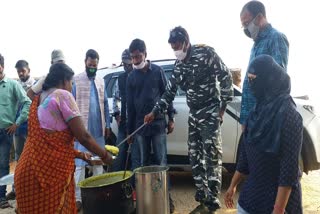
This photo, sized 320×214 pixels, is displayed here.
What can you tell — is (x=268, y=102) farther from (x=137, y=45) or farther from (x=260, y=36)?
(x=137, y=45)

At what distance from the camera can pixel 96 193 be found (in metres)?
3.69

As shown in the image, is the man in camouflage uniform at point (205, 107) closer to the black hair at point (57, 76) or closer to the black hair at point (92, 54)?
the black hair at point (92, 54)

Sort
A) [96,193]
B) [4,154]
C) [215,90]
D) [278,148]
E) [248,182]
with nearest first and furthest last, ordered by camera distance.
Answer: [278,148] → [248,182] → [96,193] → [215,90] → [4,154]

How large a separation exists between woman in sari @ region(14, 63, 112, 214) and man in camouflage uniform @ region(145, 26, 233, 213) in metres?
1.63

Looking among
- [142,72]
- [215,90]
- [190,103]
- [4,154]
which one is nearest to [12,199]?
[4,154]

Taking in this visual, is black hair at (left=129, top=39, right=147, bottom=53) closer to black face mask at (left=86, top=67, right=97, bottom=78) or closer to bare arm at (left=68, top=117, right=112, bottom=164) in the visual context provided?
black face mask at (left=86, top=67, right=97, bottom=78)

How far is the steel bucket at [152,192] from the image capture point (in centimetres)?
387

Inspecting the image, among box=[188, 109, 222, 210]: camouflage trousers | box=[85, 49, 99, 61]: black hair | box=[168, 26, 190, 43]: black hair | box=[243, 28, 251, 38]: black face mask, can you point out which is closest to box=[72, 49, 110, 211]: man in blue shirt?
box=[85, 49, 99, 61]: black hair

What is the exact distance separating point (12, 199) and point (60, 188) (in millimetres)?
3272

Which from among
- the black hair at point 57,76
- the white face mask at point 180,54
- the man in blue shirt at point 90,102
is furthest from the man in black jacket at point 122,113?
the black hair at point 57,76

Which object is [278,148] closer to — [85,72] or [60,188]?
[60,188]

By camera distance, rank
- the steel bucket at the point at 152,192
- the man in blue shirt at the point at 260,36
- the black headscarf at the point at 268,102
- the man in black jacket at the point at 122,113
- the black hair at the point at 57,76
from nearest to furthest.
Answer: the black headscarf at the point at 268,102 → the black hair at the point at 57,76 → the man in blue shirt at the point at 260,36 → the steel bucket at the point at 152,192 → the man in black jacket at the point at 122,113

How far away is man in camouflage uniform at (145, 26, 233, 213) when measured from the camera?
13.2ft

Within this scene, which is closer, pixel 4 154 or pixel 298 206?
pixel 298 206
